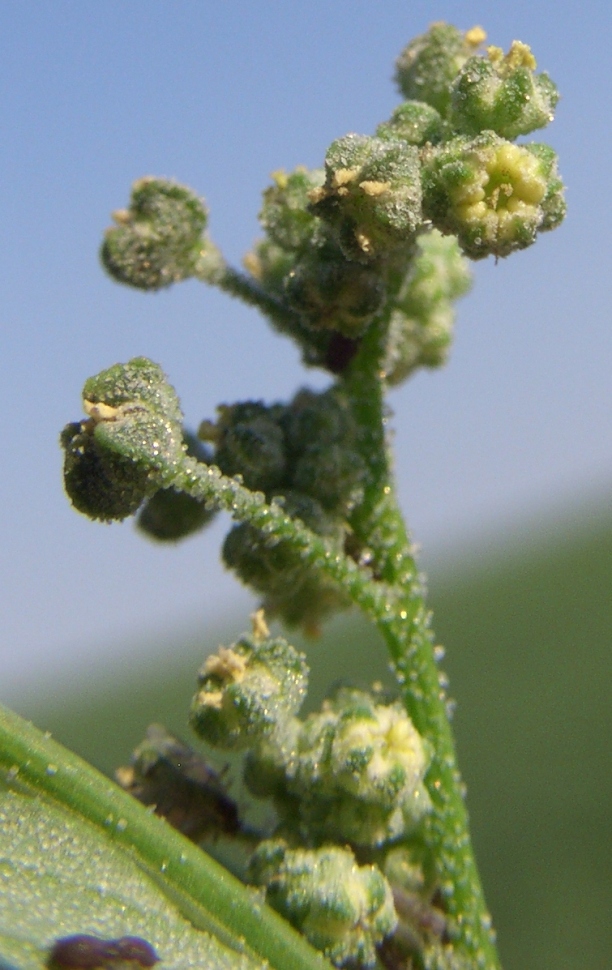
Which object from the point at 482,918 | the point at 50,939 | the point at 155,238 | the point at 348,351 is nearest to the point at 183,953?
the point at 50,939

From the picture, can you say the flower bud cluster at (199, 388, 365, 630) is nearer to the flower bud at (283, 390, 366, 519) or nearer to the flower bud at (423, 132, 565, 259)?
the flower bud at (283, 390, 366, 519)

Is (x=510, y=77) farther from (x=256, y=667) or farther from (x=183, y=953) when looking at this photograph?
(x=183, y=953)

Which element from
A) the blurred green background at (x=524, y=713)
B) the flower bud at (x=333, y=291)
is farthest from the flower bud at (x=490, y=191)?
the blurred green background at (x=524, y=713)

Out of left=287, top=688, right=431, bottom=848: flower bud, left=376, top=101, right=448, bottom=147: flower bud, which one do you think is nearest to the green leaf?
left=287, top=688, right=431, bottom=848: flower bud

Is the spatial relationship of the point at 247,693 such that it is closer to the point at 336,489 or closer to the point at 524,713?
the point at 336,489

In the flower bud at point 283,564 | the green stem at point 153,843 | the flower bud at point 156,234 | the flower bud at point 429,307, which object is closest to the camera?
the green stem at point 153,843

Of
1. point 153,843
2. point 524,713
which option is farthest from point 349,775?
point 524,713

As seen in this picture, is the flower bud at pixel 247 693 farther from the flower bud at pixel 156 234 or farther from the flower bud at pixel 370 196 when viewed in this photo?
the flower bud at pixel 156 234
